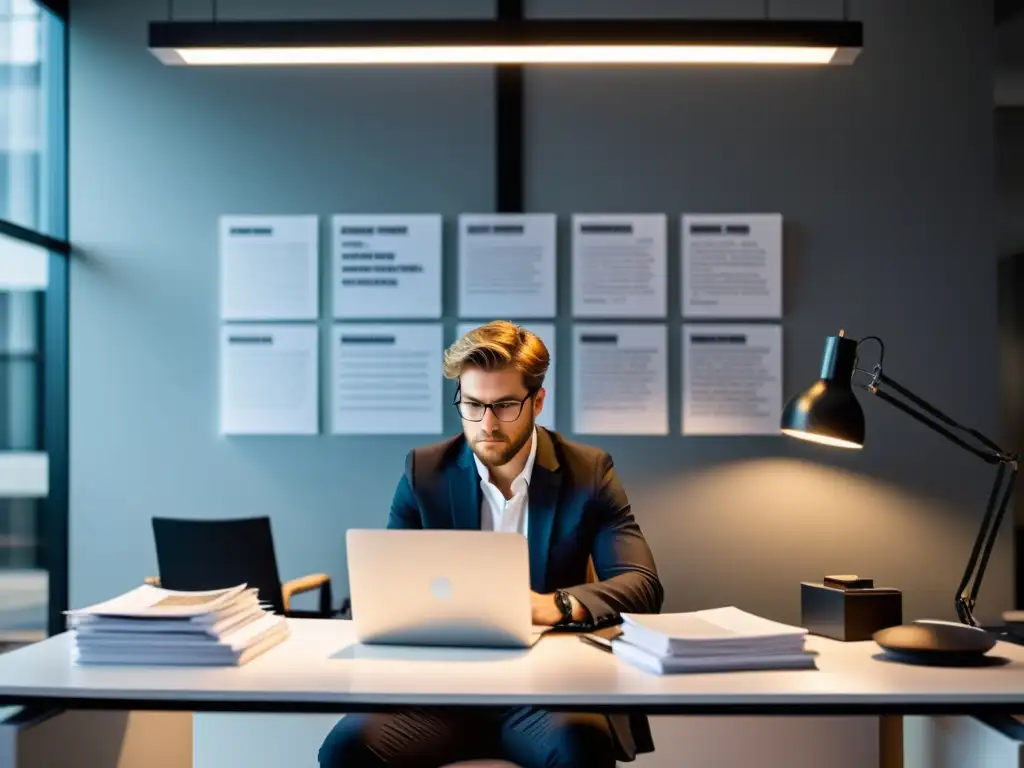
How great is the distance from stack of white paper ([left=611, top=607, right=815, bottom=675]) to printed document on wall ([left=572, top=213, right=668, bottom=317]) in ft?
8.01

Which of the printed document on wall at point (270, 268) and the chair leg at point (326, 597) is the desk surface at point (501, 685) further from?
the printed document on wall at point (270, 268)

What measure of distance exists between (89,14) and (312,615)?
8.79ft

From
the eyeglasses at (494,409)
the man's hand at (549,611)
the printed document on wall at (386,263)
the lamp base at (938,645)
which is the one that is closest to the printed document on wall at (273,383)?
the printed document on wall at (386,263)

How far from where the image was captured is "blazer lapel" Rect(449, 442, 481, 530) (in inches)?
106

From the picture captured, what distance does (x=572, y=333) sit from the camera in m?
4.39

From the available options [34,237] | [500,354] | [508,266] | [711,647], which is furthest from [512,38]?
[34,237]

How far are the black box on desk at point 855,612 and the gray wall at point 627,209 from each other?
2.03 m

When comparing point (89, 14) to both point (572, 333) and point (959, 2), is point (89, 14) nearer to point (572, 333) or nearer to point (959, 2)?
point (572, 333)

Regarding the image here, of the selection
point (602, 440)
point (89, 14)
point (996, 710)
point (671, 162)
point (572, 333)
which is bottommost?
point (996, 710)

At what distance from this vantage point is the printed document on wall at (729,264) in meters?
4.36

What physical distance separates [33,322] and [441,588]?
2.89m

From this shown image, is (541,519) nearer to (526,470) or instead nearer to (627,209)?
(526,470)

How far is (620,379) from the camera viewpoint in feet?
14.3

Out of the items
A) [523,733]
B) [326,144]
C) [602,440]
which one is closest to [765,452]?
[602,440]
